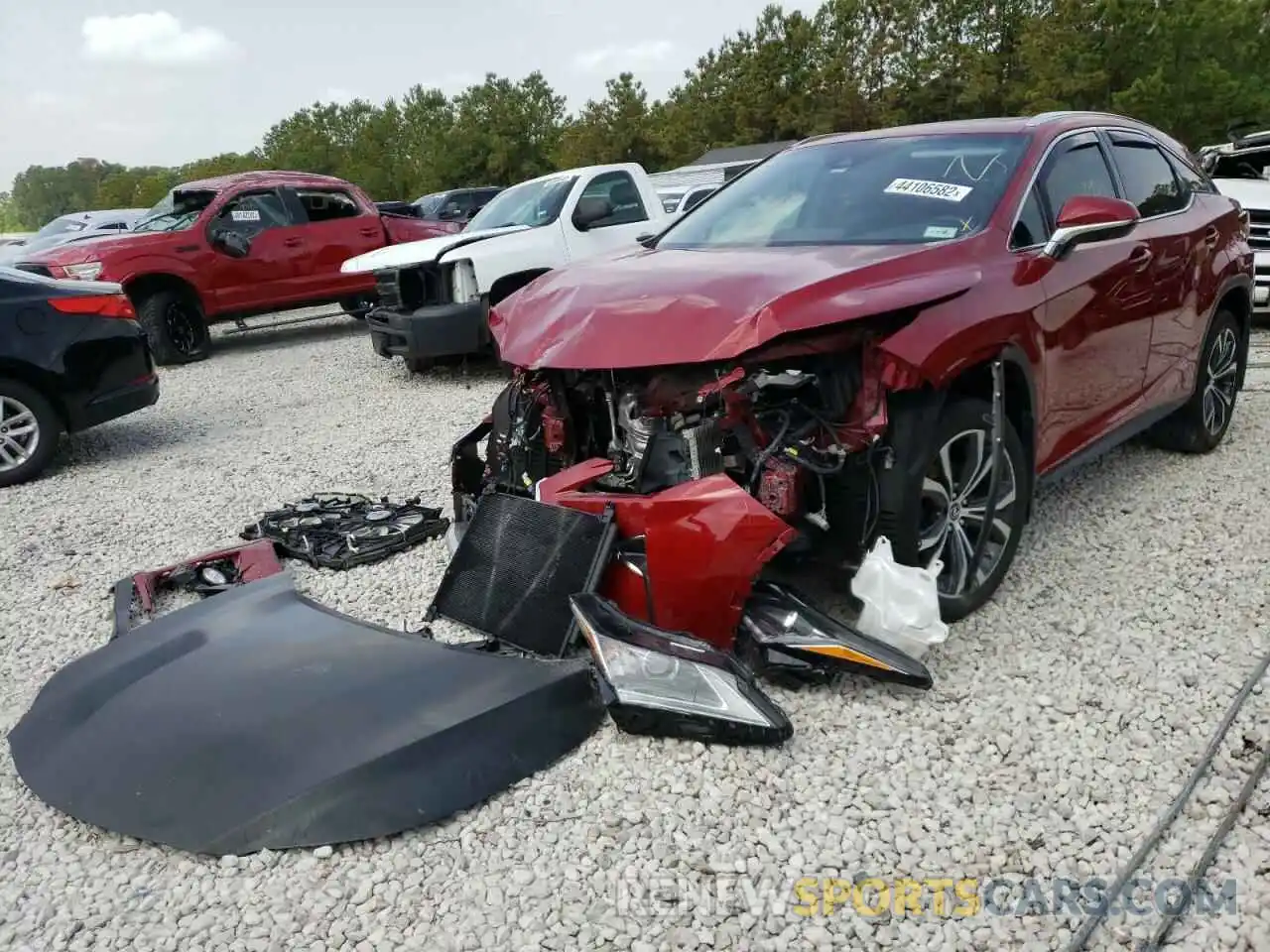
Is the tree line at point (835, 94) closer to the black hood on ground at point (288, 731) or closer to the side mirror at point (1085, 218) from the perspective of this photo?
the side mirror at point (1085, 218)

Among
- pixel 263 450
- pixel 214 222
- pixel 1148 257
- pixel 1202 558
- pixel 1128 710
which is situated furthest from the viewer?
pixel 214 222

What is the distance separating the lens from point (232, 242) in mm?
11719

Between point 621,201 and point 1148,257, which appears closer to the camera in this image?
point 1148,257

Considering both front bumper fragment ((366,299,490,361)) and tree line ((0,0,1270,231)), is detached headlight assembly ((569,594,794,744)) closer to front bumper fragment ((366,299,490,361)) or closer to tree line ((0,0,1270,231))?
front bumper fragment ((366,299,490,361))

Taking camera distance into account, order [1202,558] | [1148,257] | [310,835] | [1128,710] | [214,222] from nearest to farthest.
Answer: [310,835], [1128,710], [1202,558], [1148,257], [214,222]

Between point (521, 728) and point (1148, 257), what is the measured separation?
3500mm

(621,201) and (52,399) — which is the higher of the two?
(621,201)

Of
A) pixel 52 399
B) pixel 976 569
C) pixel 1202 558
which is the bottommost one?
pixel 1202 558

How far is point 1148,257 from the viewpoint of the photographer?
4.56 m

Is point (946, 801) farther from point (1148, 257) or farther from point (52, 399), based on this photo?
point (52, 399)

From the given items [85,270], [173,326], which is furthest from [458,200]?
[85,270]

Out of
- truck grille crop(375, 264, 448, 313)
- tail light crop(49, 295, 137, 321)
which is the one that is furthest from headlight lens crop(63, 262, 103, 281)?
tail light crop(49, 295, 137, 321)

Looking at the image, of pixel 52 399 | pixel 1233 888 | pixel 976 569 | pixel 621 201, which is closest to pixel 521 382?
pixel 976 569

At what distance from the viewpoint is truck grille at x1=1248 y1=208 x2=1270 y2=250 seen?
9.27m
